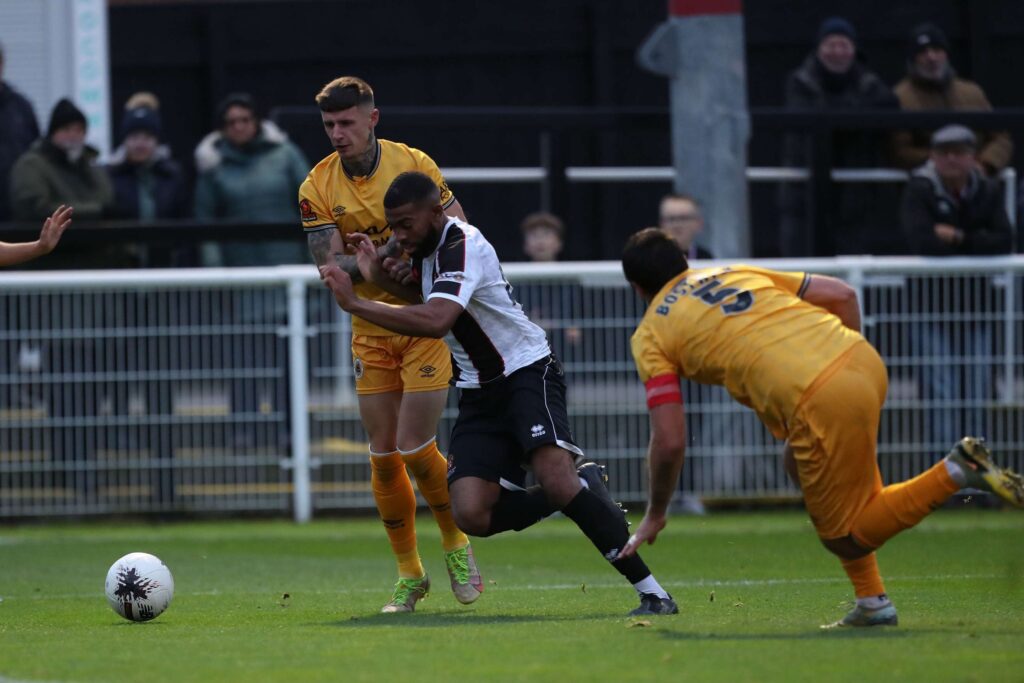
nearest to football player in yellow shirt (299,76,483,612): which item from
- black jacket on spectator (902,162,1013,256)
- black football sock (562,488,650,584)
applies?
black football sock (562,488,650,584)

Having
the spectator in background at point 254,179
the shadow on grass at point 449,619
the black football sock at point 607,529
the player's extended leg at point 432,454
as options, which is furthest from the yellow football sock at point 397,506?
the spectator in background at point 254,179

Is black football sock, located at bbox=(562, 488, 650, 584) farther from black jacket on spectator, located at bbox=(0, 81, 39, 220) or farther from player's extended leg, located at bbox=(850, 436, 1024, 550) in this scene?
black jacket on spectator, located at bbox=(0, 81, 39, 220)

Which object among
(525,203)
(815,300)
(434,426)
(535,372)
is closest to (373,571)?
(434,426)

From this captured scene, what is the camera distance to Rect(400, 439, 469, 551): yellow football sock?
8.69 metres

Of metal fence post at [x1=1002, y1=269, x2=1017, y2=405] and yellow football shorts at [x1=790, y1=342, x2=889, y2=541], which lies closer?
yellow football shorts at [x1=790, y1=342, x2=889, y2=541]

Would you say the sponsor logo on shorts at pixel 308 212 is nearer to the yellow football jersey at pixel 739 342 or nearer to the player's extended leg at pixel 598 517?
the player's extended leg at pixel 598 517

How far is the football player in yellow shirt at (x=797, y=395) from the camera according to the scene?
22.7 ft

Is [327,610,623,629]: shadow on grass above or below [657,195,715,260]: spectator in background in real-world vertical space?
below

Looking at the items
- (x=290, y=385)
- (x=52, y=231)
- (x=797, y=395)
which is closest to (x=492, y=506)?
(x=797, y=395)

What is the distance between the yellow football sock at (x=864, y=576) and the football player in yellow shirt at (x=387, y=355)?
205 cm

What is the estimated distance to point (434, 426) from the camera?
8.76 m

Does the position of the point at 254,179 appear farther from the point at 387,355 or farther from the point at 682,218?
the point at 387,355

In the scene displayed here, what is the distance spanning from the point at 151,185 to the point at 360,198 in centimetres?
633

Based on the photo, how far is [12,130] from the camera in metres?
14.5
